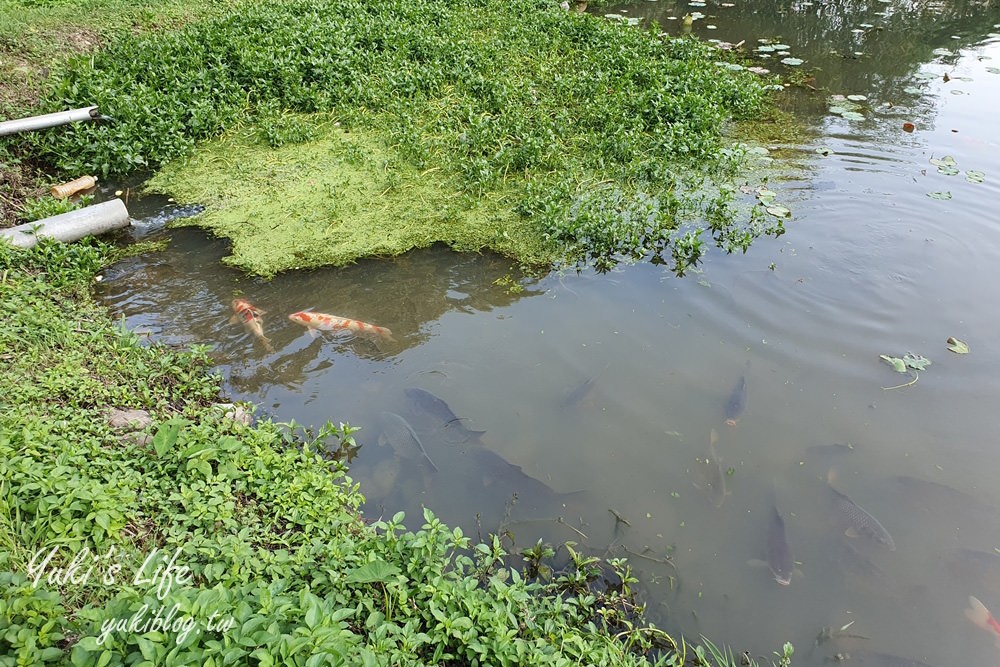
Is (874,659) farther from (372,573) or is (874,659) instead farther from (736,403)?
(372,573)

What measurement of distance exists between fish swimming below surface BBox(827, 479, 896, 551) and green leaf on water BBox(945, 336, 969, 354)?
1697 millimetres

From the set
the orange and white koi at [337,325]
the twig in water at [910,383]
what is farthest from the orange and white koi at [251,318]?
the twig in water at [910,383]

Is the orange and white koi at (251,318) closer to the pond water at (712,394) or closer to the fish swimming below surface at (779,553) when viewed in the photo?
the pond water at (712,394)

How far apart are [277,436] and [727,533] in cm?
Answer: 248

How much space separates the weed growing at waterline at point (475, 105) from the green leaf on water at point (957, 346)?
1702 millimetres

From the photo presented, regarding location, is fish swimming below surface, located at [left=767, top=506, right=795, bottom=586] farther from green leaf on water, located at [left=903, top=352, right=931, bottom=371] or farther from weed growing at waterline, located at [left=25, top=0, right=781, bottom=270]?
Answer: weed growing at waterline, located at [left=25, top=0, right=781, bottom=270]

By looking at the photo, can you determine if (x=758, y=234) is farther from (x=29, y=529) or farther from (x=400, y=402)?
(x=29, y=529)

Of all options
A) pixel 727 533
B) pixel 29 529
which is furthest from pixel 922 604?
pixel 29 529

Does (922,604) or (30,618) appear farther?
(922,604)

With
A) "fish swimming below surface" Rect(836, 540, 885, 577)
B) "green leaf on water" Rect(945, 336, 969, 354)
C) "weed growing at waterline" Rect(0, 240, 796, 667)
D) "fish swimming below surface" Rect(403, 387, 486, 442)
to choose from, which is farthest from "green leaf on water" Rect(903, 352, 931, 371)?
"fish swimming below surface" Rect(403, 387, 486, 442)

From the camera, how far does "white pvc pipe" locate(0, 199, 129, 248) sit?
486 cm

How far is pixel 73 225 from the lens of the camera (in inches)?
204

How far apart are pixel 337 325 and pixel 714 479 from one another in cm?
276

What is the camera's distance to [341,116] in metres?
7.36
